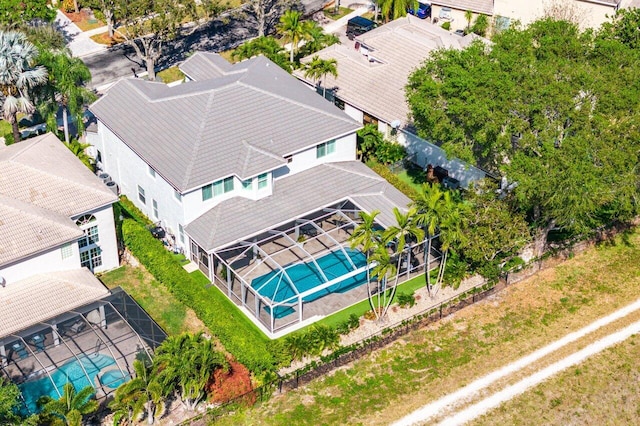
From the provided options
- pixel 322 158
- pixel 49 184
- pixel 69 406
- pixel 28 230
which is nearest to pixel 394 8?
pixel 322 158

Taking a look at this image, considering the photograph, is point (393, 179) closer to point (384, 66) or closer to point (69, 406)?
point (384, 66)

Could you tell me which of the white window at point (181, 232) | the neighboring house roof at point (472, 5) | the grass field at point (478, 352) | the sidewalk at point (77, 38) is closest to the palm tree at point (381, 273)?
the grass field at point (478, 352)

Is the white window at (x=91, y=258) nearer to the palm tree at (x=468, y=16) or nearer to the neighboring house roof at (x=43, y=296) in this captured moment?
the neighboring house roof at (x=43, y=296)

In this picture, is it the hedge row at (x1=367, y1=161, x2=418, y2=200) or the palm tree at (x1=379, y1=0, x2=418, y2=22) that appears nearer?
the hedge row at (x1=367, y1=161, x2=418, y2=200)

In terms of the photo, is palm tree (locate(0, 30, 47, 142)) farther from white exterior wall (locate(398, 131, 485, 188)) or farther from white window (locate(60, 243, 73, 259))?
white exterior wall (locate(398, 131, 485, 188))

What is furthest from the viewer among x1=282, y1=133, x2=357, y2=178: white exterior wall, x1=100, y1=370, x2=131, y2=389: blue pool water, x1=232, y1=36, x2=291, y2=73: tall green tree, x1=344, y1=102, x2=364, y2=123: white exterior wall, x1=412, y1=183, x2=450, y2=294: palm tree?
x1=232, y1=36, x2=291, y2=73: tall green tree

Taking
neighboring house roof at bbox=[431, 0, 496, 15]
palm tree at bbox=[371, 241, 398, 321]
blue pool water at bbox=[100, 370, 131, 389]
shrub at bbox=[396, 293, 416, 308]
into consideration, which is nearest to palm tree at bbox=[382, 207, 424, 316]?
palm tree at bbox=[371, 241, 398, 321]
